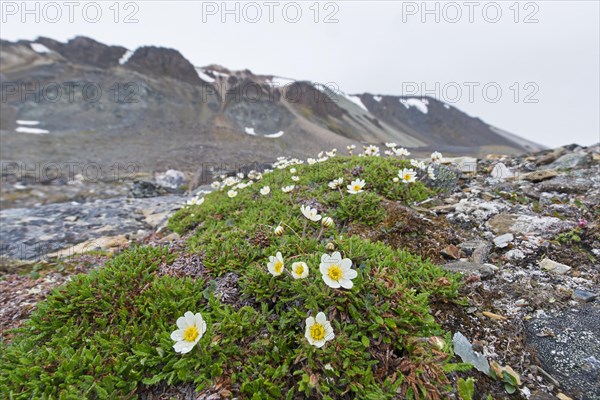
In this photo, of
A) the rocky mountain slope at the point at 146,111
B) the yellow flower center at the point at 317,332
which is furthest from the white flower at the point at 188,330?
the rocky mountain slope at the point at 146,111

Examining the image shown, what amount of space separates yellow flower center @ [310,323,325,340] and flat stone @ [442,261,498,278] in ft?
5.44

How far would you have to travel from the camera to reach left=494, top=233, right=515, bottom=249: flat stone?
362 cm

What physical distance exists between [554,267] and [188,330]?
3370 millimetres

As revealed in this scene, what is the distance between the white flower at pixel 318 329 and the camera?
2.07 meters

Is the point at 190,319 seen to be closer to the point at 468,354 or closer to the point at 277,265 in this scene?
the point at 277,265

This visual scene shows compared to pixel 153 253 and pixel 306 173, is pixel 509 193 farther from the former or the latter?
pixel 153 253

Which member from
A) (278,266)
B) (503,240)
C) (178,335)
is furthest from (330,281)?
(503,240)

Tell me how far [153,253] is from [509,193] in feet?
17.4

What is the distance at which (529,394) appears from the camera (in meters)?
2.07

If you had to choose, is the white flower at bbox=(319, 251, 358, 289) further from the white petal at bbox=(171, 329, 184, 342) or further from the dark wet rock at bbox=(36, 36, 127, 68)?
the dark wet rock at bbox=(36, 36, 127, 68)

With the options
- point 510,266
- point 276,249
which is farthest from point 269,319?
point 510,266

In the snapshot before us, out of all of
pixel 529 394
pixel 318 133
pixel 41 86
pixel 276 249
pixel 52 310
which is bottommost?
pixel 529 394

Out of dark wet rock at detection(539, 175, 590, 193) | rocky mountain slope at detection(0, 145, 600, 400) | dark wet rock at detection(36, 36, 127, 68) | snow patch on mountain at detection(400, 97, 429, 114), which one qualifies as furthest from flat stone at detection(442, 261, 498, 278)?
snow patch on mountain at detection(400, 97, 429, 114)

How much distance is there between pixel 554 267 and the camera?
3.15 metres
